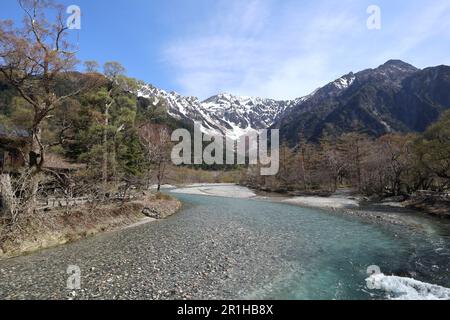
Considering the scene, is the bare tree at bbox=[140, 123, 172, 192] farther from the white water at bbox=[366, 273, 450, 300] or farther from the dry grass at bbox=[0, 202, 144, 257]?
the white water at bbox=[366, 273, 450, 300]

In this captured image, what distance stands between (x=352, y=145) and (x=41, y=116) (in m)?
63.3

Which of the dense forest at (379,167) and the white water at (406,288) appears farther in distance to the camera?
the dense forest at (379,167)

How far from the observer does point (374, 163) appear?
4741 cm

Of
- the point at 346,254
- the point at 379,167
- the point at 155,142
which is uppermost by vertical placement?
the point at 155,142

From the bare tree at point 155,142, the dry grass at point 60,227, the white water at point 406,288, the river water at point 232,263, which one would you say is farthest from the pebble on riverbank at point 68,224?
the bare tree at point 155,142

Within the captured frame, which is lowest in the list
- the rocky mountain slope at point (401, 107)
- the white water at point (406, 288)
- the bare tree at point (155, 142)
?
the white water at point (406, 288)

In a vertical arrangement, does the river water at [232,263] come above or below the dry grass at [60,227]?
below

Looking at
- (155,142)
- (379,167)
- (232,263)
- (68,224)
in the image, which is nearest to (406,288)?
(232,263)

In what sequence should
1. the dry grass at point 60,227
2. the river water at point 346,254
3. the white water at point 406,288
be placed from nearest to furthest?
the white water at point 406,288
the river water at point 346,254
the dry grass at point 60,227

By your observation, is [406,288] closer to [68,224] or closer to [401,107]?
[68,224]

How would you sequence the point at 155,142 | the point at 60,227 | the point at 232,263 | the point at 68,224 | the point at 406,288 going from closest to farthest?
the point at 406,288, the point at 232,263, the point at 60,227, the point at 68,224, the point at 155,142

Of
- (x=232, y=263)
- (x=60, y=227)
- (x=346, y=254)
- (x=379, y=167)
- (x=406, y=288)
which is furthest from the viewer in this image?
(x=379, y=167)

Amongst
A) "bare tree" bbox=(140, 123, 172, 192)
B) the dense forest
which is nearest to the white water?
the dense forest

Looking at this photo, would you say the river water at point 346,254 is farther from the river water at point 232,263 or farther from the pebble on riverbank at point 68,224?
the pebble on riverbank at point 68,224
